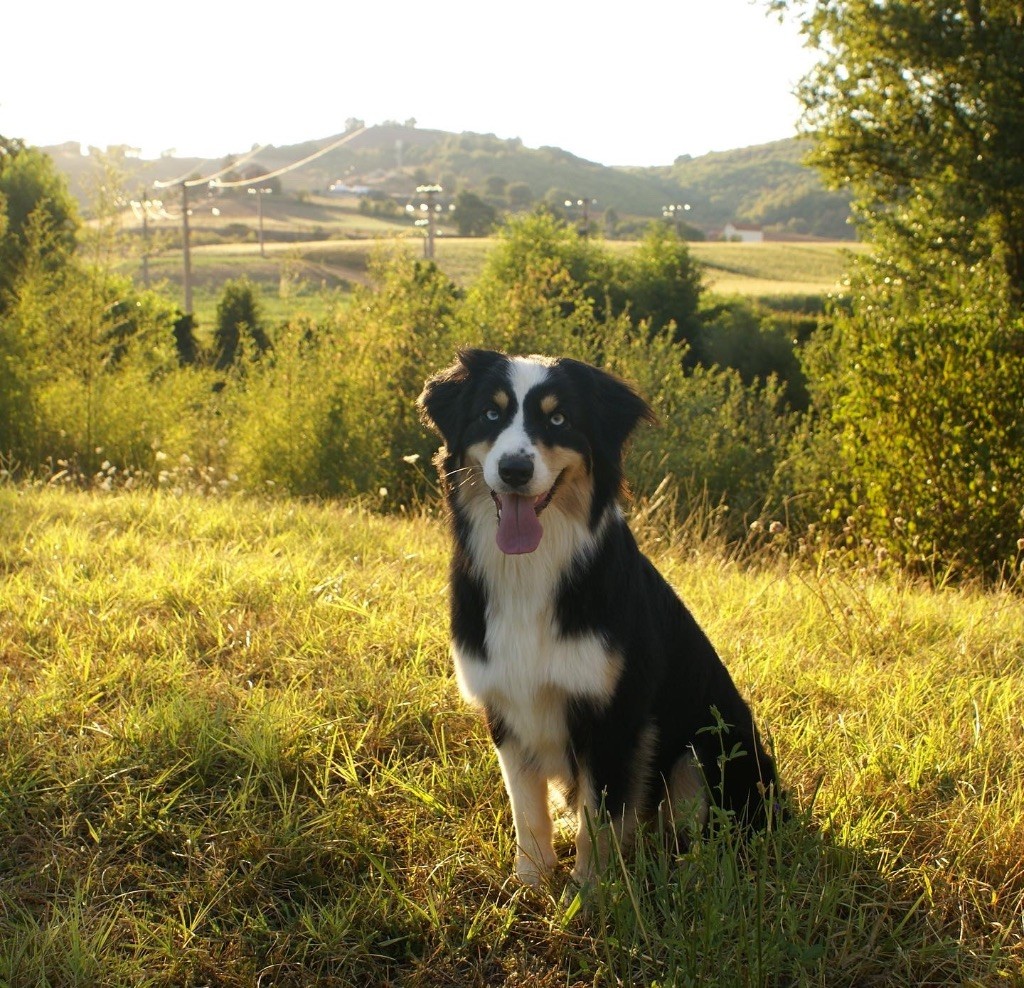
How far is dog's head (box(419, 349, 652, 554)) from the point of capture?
2809 millimetres

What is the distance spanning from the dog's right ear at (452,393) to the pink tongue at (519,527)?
37cm

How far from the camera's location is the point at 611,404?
3094mm

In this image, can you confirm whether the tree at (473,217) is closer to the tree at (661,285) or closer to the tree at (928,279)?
the tree at (661,285)

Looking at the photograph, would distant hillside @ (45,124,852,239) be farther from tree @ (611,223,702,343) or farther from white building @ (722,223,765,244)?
tree @ (611,223,702,343)

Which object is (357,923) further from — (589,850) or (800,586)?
(800,586)

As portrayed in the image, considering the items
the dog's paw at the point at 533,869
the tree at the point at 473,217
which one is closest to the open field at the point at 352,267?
the tree at the point at 473,217

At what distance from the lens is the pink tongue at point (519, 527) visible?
282cm

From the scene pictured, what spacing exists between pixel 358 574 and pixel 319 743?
1.80m

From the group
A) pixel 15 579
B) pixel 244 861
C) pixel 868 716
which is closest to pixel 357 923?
pixel 244 861

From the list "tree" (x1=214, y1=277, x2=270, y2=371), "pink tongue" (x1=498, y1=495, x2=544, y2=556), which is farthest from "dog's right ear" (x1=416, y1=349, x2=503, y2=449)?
"tree" (x1=214, y1=277, x2=270, y2=371)

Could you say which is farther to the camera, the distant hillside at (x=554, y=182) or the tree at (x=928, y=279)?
the distant hillside at (x=554, y=182)

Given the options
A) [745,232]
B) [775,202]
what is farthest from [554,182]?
[745,232]

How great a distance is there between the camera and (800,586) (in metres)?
5.53

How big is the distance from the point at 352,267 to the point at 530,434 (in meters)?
66.0
